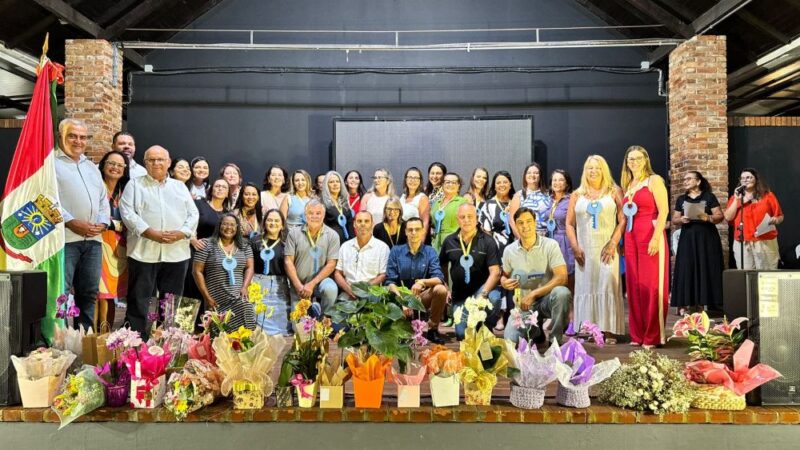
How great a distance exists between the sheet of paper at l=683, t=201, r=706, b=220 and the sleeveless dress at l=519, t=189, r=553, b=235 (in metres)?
1.38

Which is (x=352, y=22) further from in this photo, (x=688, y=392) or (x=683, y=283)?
(x=688, y=392)

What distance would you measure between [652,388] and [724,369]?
0.32 m

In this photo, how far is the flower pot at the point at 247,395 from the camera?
7.76 ft

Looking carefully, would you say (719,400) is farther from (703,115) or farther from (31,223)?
(703,115)

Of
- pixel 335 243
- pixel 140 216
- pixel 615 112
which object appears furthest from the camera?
pixel 615 112

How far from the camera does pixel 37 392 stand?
2367 millimetres

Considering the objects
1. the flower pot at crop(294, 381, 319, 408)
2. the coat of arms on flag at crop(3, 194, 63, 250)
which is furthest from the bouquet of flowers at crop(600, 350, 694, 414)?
the coat of arms on flag at crop(3, 194, 63, 250)

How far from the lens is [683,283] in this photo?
5.53m

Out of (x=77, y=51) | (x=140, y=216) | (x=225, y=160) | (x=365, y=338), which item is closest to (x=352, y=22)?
(x=225, y=160)

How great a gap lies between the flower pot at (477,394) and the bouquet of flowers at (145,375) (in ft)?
3.92

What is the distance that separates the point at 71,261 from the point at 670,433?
3182 millimetres

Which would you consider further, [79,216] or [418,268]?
[418,268]

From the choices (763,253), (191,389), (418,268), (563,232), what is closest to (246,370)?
(191,389)

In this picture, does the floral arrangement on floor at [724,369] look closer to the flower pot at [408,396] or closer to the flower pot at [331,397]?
the flower pot at [408,396]
